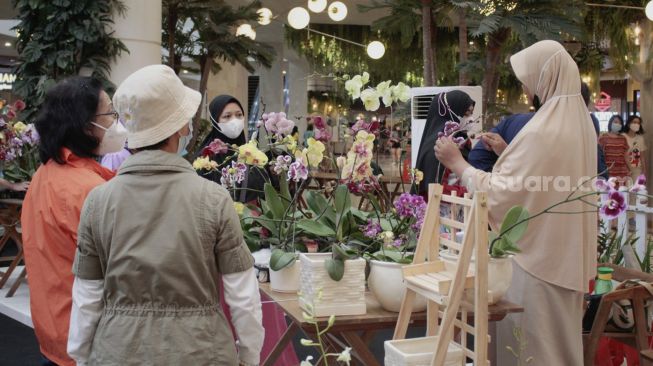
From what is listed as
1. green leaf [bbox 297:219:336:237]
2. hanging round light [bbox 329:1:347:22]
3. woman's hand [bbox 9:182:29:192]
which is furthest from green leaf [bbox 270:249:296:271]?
hanging round light [bbox 329:1:347:22]

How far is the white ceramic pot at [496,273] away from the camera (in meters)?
2.20

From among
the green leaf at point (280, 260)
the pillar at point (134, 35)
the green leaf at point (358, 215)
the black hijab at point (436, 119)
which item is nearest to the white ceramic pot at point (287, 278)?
the green leaf at point (280, 260)

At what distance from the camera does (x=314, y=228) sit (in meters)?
2.49

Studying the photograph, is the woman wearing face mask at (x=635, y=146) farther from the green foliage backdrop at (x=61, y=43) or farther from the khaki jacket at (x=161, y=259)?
the khaki jacket at (x=161, y=259)

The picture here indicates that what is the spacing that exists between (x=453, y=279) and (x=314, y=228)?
666mm

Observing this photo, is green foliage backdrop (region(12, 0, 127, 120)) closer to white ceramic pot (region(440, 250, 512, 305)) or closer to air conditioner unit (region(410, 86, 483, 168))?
air conditioner unit (region(410, 86, 483, 168))

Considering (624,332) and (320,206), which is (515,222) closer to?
(320,206)

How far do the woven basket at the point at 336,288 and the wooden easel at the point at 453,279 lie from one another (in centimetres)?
15

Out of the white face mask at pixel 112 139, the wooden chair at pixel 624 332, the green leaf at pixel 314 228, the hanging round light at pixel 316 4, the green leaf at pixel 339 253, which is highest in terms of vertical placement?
the hanging round light at pixel 316 4

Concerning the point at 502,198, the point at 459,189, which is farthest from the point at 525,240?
the point at 459,189

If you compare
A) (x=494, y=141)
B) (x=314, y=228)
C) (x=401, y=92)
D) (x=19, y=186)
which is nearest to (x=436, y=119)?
(x=494, y=141)

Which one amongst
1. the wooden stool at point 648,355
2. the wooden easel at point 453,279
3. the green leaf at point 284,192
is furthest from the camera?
the green leaf at point 284,192

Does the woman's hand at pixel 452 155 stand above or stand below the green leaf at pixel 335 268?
above

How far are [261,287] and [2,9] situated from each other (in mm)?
9925
